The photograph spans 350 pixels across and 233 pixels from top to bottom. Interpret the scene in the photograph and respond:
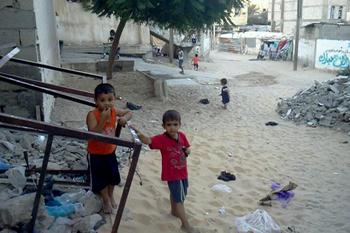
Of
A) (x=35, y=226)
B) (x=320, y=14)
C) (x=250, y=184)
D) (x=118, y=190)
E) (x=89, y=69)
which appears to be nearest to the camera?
(x=35, y=226)

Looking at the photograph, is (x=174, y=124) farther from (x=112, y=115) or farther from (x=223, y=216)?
(x=223, y=216)

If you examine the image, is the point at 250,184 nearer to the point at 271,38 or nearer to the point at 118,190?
the point at 118,190

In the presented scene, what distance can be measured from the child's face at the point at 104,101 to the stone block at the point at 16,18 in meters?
3.16

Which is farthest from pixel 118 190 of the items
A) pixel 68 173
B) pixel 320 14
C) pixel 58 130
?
pixel 320 14

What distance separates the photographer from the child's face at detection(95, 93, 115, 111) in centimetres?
326

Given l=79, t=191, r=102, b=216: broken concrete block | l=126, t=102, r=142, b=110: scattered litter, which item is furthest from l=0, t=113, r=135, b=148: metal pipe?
l=126, t=102, r=142, b=110: scattered litter

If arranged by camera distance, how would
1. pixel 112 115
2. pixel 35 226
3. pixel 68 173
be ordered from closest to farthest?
pixel 35 226, pixel 112 115, pixel 68 173

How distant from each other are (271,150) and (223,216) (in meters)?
3.21

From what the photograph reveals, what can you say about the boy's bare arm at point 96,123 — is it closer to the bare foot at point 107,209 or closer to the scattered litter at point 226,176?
the bare foot at point 107,209

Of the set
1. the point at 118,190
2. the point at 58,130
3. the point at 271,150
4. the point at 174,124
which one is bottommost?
the point at 271,150

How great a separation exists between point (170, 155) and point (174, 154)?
0.12 ft

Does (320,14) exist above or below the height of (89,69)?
above

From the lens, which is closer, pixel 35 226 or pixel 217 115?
pixel 35 226

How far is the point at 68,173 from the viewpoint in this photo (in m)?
3.66
